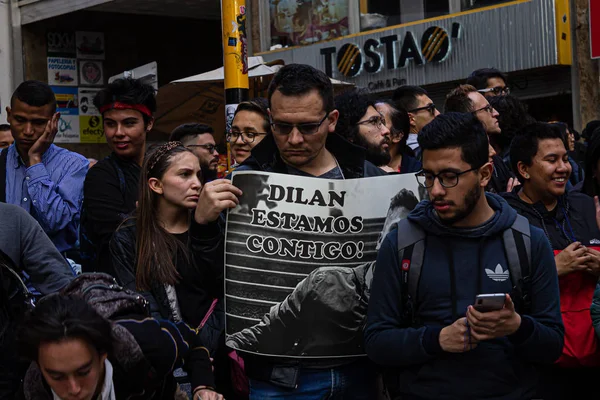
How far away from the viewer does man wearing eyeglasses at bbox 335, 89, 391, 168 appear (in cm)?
558

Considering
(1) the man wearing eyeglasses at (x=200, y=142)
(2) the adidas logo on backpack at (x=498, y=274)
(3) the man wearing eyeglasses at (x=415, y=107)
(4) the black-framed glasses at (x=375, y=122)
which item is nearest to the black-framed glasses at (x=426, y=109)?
(3) the man wearing eyeglasses at (x=415, y=107)

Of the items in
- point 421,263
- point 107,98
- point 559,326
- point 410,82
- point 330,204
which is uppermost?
point 410,82

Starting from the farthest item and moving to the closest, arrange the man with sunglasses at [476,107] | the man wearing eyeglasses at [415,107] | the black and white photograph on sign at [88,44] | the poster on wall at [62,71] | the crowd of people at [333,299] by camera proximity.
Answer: the black and white photograph on sign at [88,44] → the poster on wall at [62,71] → the man wearing eyeglasses at [415,107] → the man with sunglasses at [476,107] → the crowd of people at [333,299]

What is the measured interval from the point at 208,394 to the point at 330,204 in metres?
0.91

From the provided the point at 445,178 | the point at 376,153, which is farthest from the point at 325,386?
the point at 376,153

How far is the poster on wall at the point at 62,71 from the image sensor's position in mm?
20047

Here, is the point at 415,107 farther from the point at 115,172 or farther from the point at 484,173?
the point at 484,173

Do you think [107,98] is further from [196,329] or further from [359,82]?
[359,82]

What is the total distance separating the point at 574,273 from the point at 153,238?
6.73 ft

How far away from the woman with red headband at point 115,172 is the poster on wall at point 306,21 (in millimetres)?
9975

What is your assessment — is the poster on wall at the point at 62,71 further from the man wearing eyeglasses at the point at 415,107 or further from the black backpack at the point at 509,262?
the black backpack at the point at 509,262

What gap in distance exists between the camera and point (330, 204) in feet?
12.2

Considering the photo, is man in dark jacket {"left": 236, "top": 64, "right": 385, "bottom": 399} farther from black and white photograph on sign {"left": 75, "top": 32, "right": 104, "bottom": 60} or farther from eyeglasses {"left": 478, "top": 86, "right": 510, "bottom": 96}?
black and white photograph on sign {"left": 75, "top": 32, "right": 104, "bottom": 60}

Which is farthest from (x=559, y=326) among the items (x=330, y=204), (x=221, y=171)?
(x=221, y=171)
